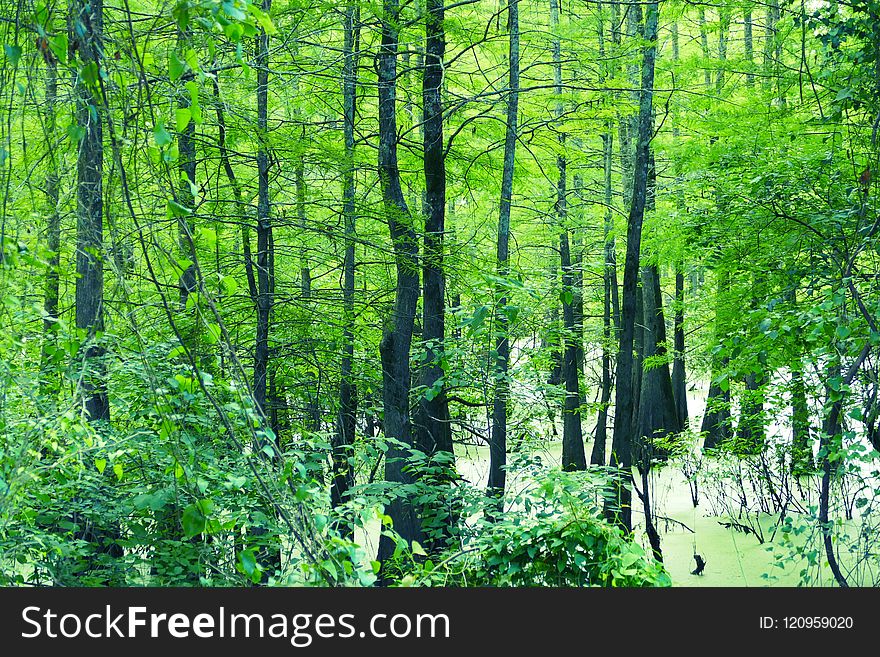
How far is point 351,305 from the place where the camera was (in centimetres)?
716

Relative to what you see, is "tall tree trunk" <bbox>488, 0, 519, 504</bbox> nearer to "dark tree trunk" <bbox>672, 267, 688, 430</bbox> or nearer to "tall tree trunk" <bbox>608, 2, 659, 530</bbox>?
"tall tree trunk" <bbox>608, 2, 659, 530</bbox>

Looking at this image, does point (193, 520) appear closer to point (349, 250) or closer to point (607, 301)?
point (349, 250)

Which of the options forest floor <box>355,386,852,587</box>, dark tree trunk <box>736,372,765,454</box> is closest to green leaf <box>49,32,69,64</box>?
forest floor <box>355,386,852,587</box>

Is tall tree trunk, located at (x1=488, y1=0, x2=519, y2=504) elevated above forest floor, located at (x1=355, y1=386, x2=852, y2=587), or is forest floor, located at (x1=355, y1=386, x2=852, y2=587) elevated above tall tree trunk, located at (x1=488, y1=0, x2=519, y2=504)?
tall tree trunk, located at (x1=488, y1=0, x2=519, y2=504)

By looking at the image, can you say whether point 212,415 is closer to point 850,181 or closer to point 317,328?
point 317,328

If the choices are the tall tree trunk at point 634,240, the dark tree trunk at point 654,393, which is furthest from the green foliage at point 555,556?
the dark tree trunk at point 654,393

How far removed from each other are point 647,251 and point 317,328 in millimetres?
7644

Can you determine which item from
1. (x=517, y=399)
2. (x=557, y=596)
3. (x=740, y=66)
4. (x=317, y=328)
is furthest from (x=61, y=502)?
(x=740, y=66)

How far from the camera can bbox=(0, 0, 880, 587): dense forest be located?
123 inches

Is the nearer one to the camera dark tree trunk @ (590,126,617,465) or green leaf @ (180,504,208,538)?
green leaf @ (180,504,208,538)

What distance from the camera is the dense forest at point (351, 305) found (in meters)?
3.12

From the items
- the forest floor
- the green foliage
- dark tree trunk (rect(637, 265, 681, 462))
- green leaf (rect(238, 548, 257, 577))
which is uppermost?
dark tree trunk (rect(637, 265, 681, 462))

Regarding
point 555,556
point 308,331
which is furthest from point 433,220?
point 555,556

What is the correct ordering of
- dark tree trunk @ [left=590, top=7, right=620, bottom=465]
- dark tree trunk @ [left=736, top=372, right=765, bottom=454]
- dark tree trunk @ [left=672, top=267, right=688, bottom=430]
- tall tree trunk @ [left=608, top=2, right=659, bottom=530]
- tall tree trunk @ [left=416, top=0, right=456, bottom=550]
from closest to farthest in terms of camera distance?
tall tree trunk @ [left=416, top=0, right=456, bottom=550]
dark tree trunk @ [left=736, top=372, right=765, bottom=454]
tall tree trunk @ [left=608, top=2, right=659, bottom=530]
dark tree trunk @ [left=590, top=7, right=620, bottom=465]
dark tree trunk @ [left=672, top=267, right=688, bottom=430]
